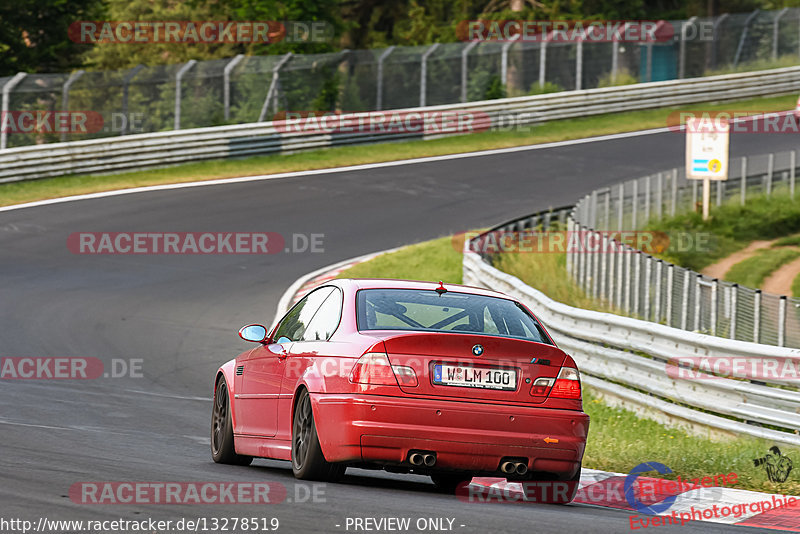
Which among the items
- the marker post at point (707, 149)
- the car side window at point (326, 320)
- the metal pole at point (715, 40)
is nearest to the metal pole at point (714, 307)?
the car side window at point (326, 320)

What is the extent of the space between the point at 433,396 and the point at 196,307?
37.8 feet

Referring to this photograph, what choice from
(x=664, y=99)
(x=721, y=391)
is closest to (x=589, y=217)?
(x=721, y=391)

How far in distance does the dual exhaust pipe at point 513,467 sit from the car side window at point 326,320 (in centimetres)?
132

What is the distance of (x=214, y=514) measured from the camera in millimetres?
6543

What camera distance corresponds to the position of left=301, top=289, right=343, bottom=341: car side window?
819 centimetres

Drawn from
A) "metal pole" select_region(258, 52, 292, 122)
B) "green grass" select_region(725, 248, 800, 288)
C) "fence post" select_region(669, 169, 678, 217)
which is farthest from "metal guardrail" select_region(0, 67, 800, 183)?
"green grass" select_region(725, 248, 800, 288)

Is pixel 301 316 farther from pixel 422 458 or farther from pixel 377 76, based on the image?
pixel 377 76

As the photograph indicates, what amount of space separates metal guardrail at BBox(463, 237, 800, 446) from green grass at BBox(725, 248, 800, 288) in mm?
10869

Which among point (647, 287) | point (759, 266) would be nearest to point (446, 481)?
point (647, 287)

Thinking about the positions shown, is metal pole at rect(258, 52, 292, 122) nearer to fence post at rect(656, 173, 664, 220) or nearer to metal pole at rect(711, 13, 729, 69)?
fence post at rect(656, 173, 664, 220)

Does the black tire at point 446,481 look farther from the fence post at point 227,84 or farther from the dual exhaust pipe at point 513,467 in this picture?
the fence post at point 227,84

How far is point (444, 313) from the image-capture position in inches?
336

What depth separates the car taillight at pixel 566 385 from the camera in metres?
7.84

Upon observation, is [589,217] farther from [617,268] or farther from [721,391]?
[721,391]
